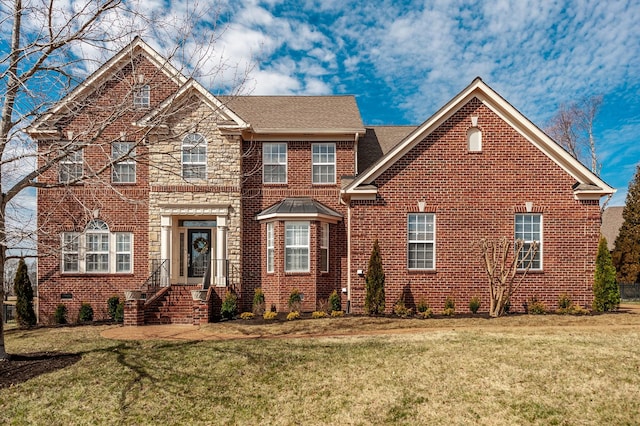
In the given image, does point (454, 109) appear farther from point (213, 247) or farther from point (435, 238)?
point (213, 247)

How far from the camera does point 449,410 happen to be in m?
6.26

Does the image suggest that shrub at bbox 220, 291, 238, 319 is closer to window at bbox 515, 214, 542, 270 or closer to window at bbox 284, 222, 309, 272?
window at bbox 284, 222, 309, 272

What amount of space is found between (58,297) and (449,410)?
14890 mm

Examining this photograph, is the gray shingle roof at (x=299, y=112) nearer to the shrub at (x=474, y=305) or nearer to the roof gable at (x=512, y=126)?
the roof gable at (x=512, y=126)

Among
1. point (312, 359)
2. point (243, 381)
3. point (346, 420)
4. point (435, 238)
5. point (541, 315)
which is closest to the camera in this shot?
point (346, 420)

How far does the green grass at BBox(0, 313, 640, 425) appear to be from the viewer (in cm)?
625

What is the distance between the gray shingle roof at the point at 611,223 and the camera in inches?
1413

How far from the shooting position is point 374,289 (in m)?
13.6

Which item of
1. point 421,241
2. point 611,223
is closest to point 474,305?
point 421,241

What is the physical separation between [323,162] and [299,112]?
270cm

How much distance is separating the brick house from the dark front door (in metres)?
0.04

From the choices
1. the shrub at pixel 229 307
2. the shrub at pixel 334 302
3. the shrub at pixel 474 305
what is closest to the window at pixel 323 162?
the shrub at pixel 334 302

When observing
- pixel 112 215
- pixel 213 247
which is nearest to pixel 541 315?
pixel 213 247

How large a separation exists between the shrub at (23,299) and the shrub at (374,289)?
11.6m
